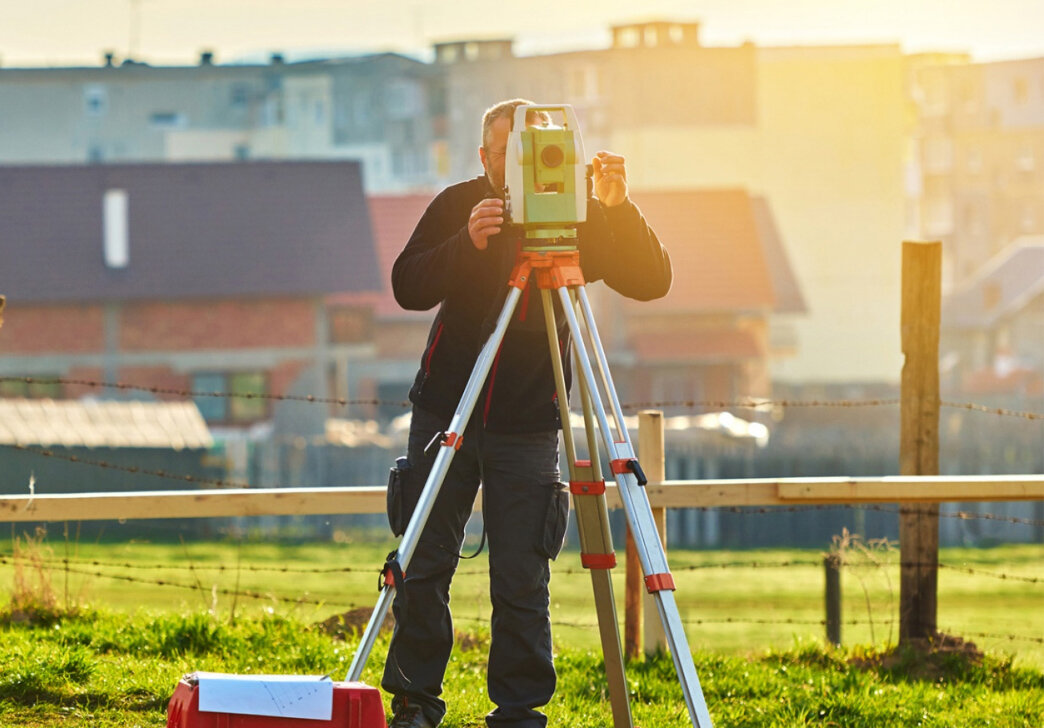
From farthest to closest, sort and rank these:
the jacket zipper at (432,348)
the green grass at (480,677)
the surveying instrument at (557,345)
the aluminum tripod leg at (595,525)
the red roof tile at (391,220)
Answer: the red roof tile at (391,220)
the green grass at (480,677)
the jacket zipper at (432,348)
the aluminum tripod leg at (595,525)
the surveying instrument at (557,345)

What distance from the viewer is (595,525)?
3736mm

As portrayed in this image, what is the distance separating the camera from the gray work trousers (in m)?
3.80

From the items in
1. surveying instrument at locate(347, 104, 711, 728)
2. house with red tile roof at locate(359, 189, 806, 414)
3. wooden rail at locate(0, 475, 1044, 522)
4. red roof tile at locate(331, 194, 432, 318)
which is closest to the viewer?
surveying instrument at locate(347, 104, 711, 728)

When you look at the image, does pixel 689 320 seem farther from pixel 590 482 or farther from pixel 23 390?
pixel 590 482

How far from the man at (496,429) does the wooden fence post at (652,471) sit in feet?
4.65

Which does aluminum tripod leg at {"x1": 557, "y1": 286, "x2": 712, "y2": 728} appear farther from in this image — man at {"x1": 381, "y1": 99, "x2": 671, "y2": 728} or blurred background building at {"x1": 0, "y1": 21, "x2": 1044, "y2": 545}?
blurred background building at {"x1": 0, "y1": 21, "x2": 1044, "y2": 545}

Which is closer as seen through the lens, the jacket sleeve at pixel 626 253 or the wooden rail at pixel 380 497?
the jacket sleeve at pixel 626 253

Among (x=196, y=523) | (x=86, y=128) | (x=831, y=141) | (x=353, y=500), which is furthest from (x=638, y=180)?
(x=353, y=500)

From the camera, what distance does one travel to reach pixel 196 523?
21.7 meters

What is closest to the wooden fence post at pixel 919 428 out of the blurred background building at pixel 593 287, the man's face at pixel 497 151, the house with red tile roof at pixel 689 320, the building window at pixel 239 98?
the man's face at pixel 497 151

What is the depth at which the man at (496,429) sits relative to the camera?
12.5ft

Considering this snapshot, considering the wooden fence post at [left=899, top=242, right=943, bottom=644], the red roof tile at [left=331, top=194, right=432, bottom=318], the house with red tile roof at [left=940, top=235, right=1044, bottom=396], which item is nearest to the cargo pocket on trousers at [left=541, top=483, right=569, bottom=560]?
the wooden fence post at [left=899, top=242, right=943, bottom=644]

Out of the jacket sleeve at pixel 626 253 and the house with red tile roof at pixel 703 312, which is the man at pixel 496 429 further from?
the house with red tile roof at pixel 703 312

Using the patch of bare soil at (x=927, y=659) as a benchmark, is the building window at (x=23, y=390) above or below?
above
